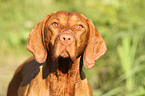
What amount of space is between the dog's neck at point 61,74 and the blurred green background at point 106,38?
200cm

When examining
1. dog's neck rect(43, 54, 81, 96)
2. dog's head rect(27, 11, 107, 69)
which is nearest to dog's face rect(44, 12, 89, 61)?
dog's head rect(27, 11, 107, 69)

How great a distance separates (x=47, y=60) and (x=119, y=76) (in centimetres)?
301

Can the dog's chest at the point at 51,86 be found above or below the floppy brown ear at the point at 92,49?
below

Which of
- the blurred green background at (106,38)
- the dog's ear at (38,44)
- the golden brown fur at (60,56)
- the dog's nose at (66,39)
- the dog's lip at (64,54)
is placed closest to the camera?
the dog's nose at (66,39)

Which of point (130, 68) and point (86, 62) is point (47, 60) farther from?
point (130, 68)

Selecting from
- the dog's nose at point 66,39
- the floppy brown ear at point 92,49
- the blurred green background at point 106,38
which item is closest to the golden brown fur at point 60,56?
the floppy brown ear at point 92,49

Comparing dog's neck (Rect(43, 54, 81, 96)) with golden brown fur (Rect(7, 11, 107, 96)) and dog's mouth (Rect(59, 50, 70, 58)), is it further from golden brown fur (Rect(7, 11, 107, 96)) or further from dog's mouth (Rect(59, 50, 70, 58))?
dog's mouth (Rect(59, 50, 70, 58))

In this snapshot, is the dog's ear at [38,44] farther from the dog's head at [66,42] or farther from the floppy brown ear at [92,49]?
the floppy brown ear at [92,49]

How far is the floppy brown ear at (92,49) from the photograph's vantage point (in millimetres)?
4367

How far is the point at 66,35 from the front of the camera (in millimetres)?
3881

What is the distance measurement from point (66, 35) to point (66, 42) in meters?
0.10

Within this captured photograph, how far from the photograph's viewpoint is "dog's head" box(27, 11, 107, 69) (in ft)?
13.2

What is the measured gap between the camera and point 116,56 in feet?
24.6

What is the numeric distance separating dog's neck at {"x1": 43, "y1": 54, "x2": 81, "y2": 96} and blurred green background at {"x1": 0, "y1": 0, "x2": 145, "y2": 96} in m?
2.00
